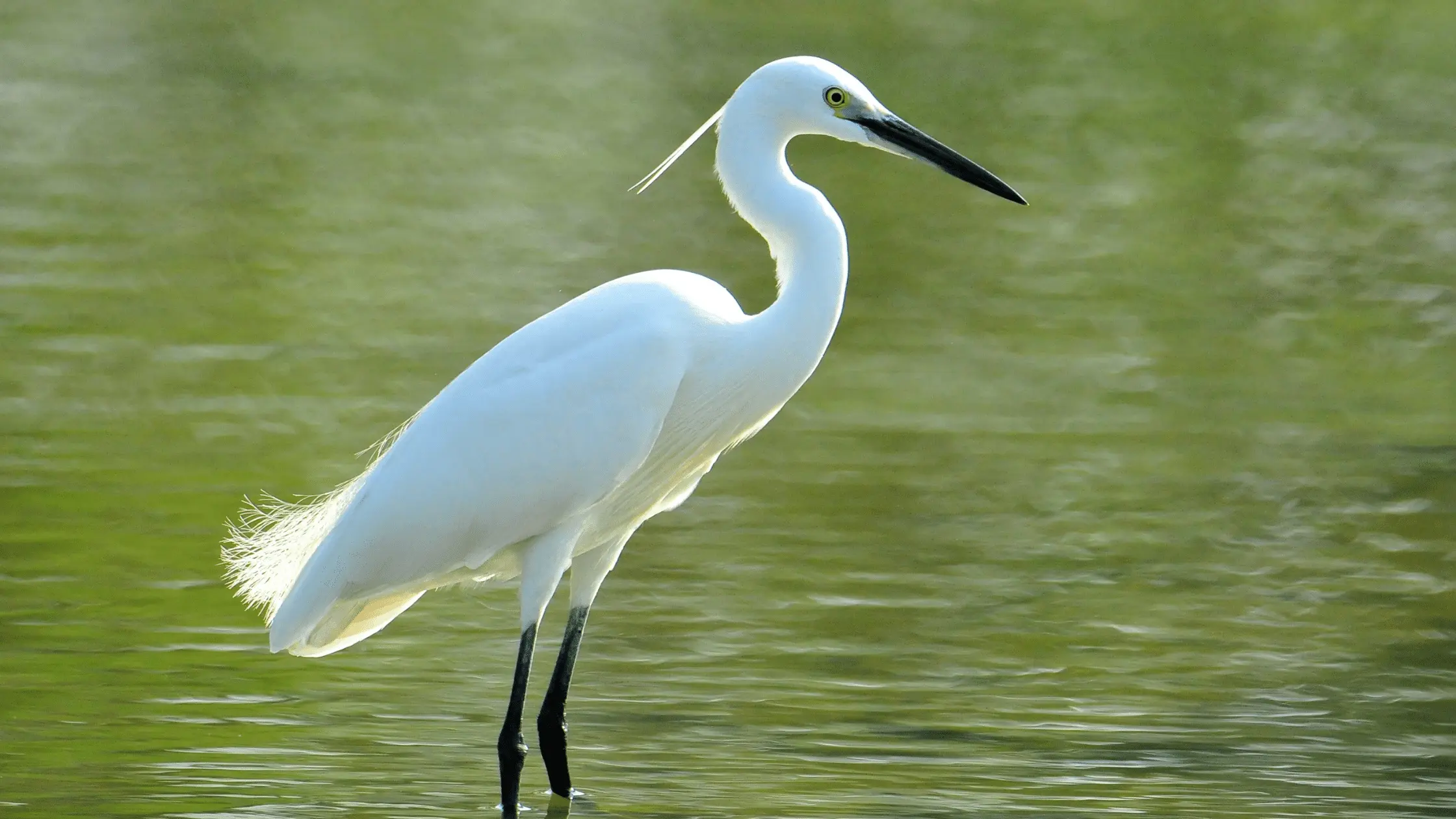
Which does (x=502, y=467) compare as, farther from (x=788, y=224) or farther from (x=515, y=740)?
(x=788, y=224)

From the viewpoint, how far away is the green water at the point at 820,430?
6.30 meters

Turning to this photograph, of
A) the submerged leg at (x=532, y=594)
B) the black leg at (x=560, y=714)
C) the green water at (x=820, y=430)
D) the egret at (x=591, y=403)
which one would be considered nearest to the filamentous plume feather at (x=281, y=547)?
the egret at (x=591, y=403)

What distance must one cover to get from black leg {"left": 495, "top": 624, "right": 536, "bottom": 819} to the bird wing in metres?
0.27

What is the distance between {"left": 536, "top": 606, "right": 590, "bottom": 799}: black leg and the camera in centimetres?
605

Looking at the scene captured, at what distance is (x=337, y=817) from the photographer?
560 cm

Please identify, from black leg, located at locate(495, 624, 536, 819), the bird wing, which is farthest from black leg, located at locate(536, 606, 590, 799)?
the bird wing

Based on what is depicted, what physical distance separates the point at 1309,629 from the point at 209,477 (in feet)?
14.3

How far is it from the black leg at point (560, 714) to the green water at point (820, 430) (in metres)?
0.13

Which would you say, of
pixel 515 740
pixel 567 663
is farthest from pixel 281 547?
pixel 515 740

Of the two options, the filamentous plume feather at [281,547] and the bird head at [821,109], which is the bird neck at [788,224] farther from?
the filamentous plume feather at [281,547]

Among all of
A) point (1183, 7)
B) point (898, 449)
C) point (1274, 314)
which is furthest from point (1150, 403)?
point (1183, 7)

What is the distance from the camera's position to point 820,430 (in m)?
10.5

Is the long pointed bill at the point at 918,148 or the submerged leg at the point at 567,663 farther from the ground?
the long pointed bill at the point at 918,148

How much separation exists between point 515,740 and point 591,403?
34.8 inches
